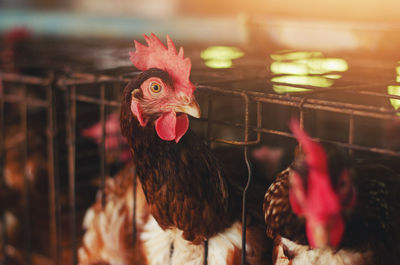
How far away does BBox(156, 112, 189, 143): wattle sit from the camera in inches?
33.2

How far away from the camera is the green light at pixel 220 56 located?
152 cm

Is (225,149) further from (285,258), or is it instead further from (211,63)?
(211,63)

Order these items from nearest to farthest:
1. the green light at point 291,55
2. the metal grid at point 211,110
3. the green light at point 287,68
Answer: the metal grid at point 211,110 < the green light at point 287,68 < the green light at point 291,55

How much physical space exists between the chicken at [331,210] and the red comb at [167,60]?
0.22 meters

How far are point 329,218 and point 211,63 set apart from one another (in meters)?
0.96

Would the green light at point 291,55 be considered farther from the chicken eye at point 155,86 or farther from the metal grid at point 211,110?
the chicken eye at point 155,86

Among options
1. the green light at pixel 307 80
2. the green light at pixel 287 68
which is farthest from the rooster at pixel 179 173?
the green light at pixel 287 68

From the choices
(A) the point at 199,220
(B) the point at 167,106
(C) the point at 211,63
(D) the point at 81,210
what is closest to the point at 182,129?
(B) the point at 167,106

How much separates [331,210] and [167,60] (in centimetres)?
38

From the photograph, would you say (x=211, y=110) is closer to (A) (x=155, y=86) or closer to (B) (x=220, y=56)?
(A) (x=155, y=86)

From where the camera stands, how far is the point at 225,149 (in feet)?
3.69

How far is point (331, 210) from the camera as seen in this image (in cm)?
66

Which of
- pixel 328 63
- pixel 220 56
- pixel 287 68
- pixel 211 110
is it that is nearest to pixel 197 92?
pixel 211 110

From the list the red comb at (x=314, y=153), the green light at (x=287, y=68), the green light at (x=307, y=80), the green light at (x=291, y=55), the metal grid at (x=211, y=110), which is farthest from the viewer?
the green light at (x=291, y=55)
